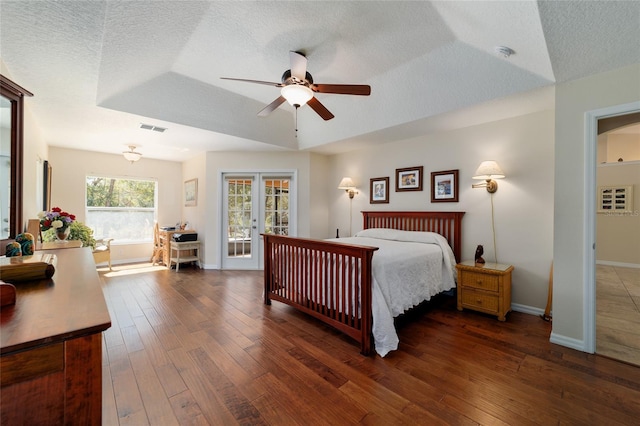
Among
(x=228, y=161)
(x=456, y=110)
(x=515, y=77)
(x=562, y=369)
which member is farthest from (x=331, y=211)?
(x=562, y=369)

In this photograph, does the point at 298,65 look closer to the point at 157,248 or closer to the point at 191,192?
the point at 191,192

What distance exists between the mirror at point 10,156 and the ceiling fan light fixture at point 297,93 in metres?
1.97

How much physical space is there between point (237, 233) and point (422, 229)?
140 inches

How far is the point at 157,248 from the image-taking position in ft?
19.3

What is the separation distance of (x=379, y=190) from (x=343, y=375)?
131 inches

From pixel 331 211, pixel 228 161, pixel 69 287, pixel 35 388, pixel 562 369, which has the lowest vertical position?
pixel 562 369

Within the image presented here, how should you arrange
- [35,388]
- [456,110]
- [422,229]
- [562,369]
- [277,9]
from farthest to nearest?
1. [422,229]
2. [456,110]
3. [277,9]
4. [562,369]
5. [35,388]

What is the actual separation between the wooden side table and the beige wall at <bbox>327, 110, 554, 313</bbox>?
4.35 metres

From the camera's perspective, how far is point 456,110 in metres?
3.11

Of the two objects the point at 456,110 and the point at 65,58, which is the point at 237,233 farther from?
the point at 456,110

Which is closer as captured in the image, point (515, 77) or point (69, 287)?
point (69, 287)

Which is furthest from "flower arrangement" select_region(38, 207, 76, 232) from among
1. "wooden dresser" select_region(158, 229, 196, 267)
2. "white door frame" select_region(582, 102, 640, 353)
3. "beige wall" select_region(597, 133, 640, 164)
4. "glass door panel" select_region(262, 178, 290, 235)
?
"beige wall" select_region(597, 133, 640, 164)

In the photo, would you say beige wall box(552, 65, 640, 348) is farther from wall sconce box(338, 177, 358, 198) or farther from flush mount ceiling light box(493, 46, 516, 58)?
wall sconce box(338, 177, 358, 198)

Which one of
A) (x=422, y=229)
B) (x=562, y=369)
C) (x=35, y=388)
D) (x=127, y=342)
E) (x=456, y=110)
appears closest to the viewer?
(x=35, y=388)
